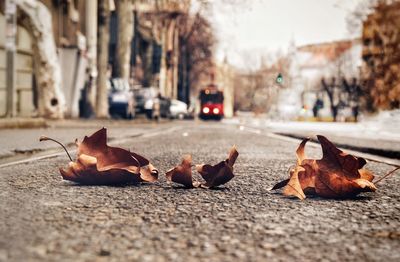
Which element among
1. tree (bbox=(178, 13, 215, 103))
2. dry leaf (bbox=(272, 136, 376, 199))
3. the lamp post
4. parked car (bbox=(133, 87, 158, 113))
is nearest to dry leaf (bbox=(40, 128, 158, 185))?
dry leaf (bbox=(272, 136, 376, 199))

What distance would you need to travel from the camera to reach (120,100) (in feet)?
99.0

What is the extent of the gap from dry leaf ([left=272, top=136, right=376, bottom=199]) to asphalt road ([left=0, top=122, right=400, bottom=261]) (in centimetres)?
10

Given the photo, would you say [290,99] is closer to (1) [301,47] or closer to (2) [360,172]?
(1) [301,47]

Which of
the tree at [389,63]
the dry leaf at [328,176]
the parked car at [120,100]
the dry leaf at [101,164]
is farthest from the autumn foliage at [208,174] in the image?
the parked car at [120,100]

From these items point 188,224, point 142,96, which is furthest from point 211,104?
point 188,224

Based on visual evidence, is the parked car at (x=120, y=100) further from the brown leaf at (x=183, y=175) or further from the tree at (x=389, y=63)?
the brown leaf at (x=183, y=175)

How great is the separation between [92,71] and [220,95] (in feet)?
70.3

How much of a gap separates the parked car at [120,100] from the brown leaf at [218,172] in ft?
82.4

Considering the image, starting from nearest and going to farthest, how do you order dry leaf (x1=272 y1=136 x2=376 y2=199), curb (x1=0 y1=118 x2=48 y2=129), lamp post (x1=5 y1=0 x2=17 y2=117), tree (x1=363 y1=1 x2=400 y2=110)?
1. dry leaf (x1=272 y1=136 x2=376 y2=199)
2. lamp post (x1=5 y1=0 x2=17 y2=117)
3. curb (x1=0 y1=118 x2=48 y2=129)
4. tree (x1=363 y1=1 x2=400 y2=110)

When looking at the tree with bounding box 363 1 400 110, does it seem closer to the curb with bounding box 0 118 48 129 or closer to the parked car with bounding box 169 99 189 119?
the curb with bounding box 0 118 48 129

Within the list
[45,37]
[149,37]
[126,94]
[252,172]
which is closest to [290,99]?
[149,37]

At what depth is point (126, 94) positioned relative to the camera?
30.4 meters

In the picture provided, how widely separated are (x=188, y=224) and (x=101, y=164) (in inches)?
64.4

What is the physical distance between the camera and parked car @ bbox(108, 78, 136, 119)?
29672 mm
